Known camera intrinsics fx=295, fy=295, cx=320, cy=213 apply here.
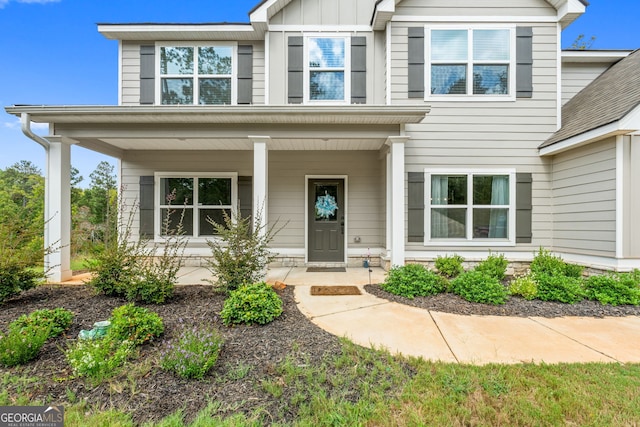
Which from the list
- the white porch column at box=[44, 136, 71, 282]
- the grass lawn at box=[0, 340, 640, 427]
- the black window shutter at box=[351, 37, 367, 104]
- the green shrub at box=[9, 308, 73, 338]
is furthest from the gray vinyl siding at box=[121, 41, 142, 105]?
the grass lawn at box=[0, 340, 640, 427]

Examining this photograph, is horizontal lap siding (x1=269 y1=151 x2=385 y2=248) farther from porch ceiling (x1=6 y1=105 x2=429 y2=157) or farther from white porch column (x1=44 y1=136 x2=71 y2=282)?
white porch column (x1=44 y1=136 x2=71 y2=282)

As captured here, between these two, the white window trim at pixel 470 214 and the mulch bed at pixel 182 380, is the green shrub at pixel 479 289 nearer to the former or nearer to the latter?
the white window trim at pixel 470 214

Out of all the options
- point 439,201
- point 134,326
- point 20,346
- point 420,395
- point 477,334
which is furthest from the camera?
point 439,201

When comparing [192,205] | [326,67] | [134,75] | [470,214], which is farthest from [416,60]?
[134,75]

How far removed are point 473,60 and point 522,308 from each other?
4777 millimetres

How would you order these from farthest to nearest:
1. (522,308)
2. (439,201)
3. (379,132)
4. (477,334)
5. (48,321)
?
(439,201) < (379,132) < (522,308) < (477,334) < (48,321)

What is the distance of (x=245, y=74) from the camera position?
6.69 meters

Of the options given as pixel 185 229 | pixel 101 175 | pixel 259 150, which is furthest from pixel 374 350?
pixel 101 175

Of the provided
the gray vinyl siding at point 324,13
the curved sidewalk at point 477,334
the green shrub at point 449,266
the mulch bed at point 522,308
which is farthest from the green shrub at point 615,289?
the gray vinyl siding at point 324,13

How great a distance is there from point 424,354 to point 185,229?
5.83m

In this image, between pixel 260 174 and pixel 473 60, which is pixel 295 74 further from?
pixel 473 60

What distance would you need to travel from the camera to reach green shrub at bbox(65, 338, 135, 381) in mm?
2205

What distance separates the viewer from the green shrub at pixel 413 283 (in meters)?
4.32

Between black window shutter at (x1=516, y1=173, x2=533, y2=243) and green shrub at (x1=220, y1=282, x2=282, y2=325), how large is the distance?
5139 millimetres
